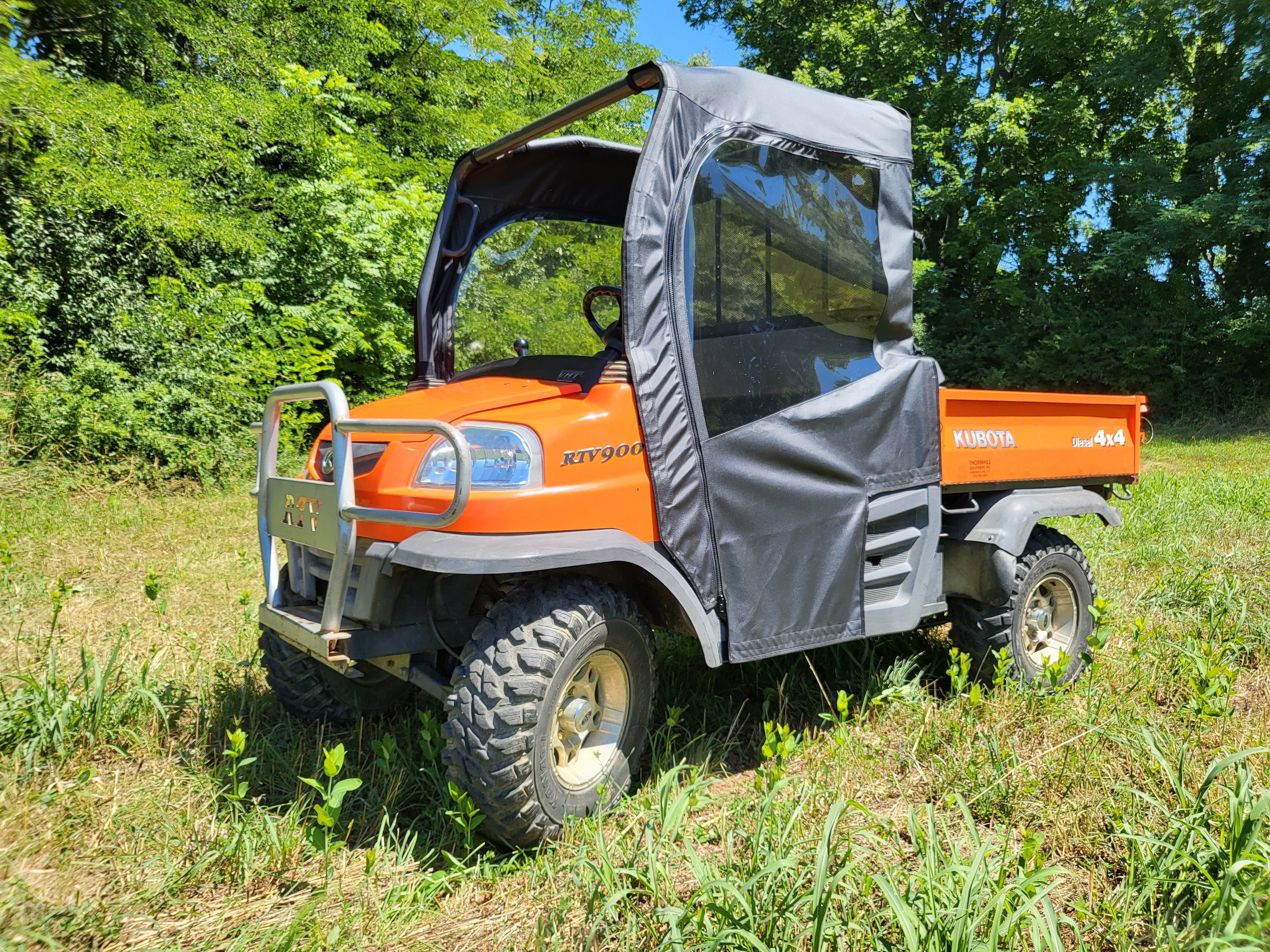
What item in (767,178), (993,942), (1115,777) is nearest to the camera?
(993,942)

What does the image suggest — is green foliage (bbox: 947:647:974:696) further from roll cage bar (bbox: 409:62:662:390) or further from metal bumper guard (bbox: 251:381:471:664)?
roll cage bar (bbox: 409:62:662:390)

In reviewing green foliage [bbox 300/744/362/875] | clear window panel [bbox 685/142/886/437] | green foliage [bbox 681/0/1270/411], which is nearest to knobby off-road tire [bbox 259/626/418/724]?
green foliage [bbox 300/744/362/875]

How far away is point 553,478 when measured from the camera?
2492 mm

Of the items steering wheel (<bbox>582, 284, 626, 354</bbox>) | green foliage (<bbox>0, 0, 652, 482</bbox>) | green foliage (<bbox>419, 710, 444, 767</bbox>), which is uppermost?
green foliage (<bbox>0, 0, 652, 482</bbox>)

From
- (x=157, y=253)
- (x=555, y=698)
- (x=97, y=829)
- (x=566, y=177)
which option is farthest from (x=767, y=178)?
(x=157, y=253)

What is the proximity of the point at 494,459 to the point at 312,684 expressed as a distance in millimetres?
1366

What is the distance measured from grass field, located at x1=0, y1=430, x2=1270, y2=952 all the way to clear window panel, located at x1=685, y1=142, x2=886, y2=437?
1205 millimetres

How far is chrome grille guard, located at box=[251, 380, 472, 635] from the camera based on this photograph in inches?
90.4

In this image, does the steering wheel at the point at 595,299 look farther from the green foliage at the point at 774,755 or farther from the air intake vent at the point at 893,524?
the green foliage at the point at 774,755

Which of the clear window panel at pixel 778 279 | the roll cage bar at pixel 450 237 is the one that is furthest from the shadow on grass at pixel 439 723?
the roll cage bar at pixel 450 237

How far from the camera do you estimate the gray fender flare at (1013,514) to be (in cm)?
357

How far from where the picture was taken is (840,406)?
3.09 m

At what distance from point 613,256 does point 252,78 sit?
749cm

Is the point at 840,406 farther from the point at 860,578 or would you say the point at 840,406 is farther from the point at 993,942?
the point at 993,942
